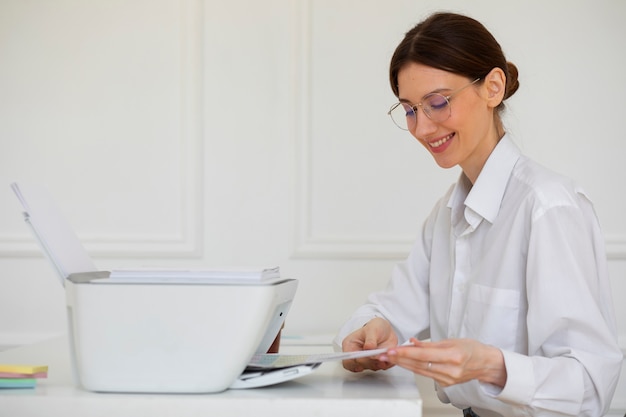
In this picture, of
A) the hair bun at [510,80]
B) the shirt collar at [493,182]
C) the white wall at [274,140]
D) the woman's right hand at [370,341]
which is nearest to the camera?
the woman's right hand at [370,341]

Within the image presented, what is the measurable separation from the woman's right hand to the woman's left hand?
0.58ft

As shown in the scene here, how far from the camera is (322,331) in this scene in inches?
94.6

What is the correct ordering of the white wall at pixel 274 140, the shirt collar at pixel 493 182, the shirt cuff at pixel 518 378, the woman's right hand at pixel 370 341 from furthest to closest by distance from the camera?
the white wall at pixel 274 140 → the shirt collar at pixel 493 182 → the woman's right hand at pixel 370 341 → the shirt cuff at pixel 518 378

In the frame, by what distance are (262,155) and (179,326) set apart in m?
1.37

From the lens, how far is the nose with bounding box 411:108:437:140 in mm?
1477

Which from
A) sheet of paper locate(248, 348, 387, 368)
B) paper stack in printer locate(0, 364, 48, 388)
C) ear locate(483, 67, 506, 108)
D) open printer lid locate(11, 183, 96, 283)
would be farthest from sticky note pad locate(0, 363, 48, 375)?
ear locate(483, 67, 506, 108)

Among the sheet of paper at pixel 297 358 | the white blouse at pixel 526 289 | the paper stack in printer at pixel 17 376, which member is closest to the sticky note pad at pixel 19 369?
the paper stack in printer at pixel 17 376

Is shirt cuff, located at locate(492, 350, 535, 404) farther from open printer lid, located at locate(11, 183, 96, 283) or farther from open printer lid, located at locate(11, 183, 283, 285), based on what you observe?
open printer lid, located at locate(11, 183, 96, 283)

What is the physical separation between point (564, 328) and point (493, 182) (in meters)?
0.31

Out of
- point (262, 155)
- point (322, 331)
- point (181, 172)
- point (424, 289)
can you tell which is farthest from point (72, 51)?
point (424, 289)

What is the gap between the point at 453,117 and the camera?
1.47 meters

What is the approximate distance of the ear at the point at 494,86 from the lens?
149cm

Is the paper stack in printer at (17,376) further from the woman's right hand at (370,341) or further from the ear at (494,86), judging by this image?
the ear at (494,86)

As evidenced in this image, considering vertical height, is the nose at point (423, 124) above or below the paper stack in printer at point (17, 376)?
above
